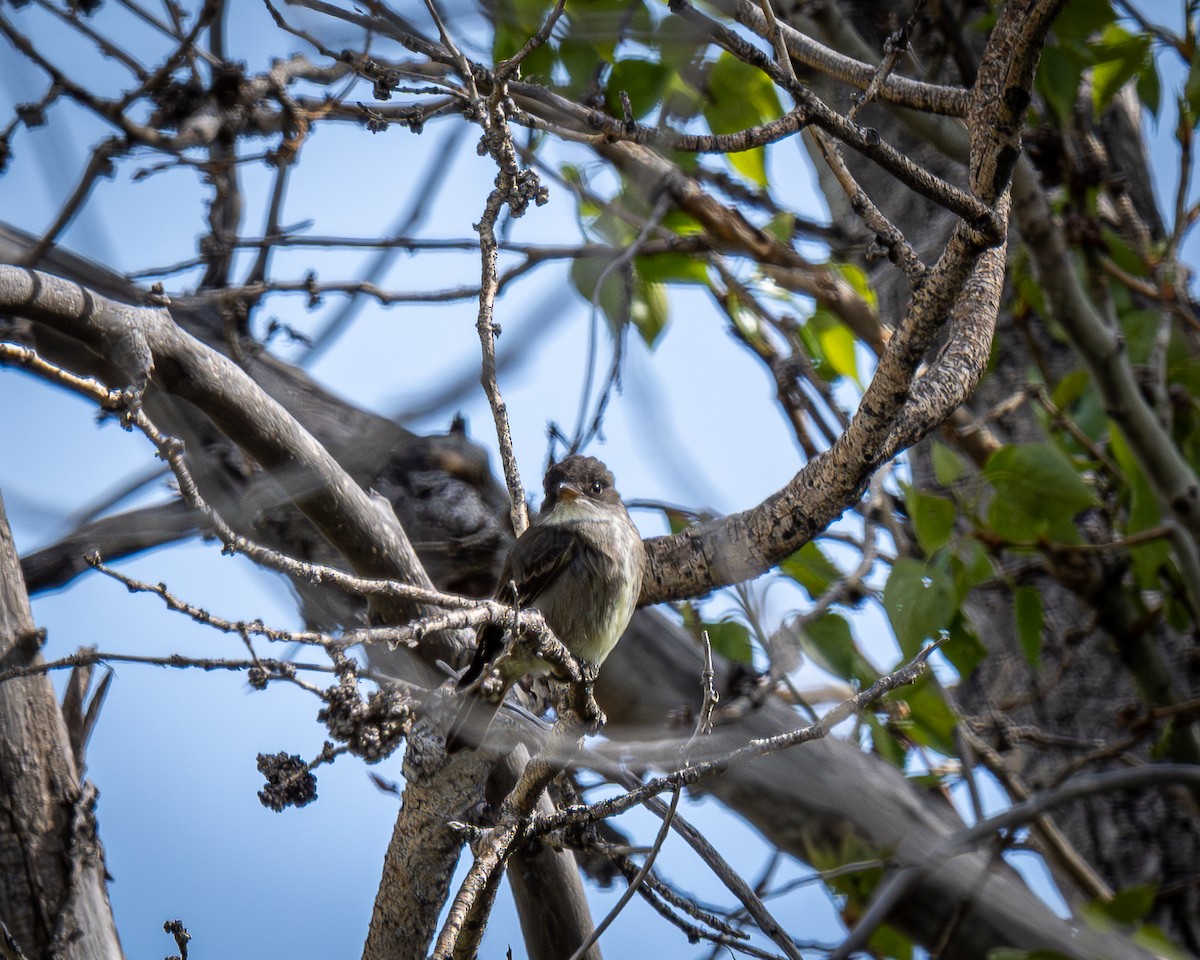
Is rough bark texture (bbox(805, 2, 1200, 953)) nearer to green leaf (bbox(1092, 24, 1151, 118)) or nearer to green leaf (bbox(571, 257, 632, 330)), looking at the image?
green leaf (bbox(1092, 24, 1151, 118))

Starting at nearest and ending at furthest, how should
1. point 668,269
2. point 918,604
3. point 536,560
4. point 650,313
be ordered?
point 918,604 < point 536,560 < point 668,269 < point 650,313

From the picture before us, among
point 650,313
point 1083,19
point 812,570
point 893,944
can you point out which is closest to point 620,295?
point 650,313

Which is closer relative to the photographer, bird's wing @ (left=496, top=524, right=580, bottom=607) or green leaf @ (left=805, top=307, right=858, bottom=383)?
bird's wing @ (left=496, top=524, right=580, bottom=607)

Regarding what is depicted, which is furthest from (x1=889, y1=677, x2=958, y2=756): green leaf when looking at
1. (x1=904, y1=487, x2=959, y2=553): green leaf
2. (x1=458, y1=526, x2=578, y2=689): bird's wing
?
(x1=458, y1=526, x2=578, y2=689): bird's wing

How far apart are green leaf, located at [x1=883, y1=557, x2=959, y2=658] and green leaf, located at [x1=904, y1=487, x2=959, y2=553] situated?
0.50 ft

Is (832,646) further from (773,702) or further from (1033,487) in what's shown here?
(1033,487)

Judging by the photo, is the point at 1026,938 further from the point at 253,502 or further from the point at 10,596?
the point at 10,596

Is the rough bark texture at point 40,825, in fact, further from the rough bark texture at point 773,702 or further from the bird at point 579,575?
the bird at point 579,575

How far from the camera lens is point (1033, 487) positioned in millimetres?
3543

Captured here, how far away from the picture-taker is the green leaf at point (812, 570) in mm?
3787

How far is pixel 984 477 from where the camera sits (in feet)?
11.8

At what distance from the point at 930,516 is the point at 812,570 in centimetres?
45

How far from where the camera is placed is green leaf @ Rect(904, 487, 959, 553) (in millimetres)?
3604

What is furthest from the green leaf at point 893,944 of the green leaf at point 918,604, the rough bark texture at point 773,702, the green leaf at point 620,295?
→ the green leaf at point 620,295
